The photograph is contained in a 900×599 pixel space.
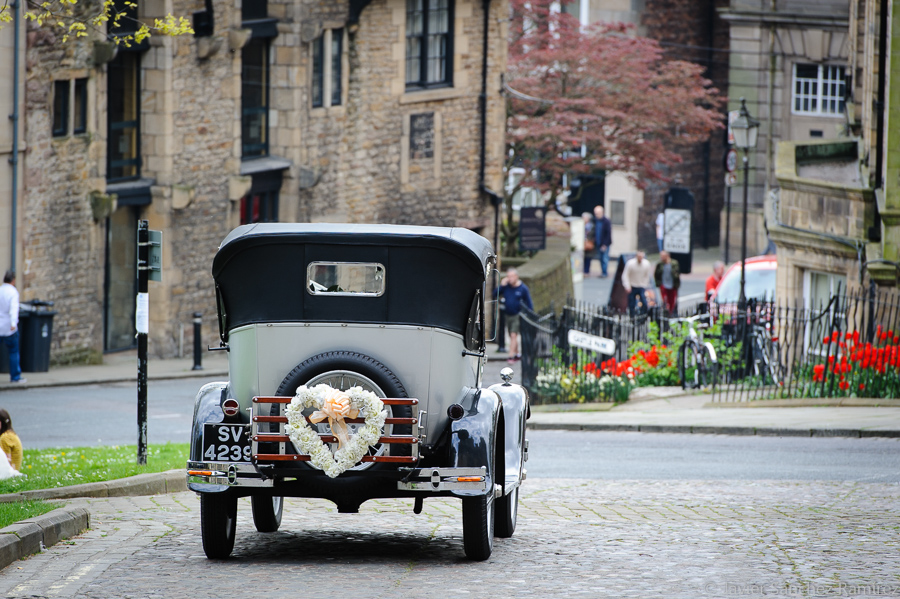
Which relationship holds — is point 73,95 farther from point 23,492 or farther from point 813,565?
point 813,565

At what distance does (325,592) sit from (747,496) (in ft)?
17.2

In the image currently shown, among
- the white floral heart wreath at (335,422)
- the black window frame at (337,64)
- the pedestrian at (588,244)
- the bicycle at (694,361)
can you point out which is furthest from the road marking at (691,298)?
the white floral heart wreath at (335,422)

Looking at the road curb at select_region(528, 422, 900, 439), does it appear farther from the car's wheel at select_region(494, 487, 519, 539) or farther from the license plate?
the license plate

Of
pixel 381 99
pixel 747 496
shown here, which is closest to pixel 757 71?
pixel 381 99

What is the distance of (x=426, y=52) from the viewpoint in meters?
31.2

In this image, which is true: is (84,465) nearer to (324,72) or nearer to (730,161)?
(324,72)

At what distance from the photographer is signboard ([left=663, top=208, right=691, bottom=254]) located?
1238 inches

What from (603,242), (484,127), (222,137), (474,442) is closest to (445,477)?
(474,442)

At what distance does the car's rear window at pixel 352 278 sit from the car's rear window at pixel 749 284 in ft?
61.5

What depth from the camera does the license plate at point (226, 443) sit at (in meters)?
8.30

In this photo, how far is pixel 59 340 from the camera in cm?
2364

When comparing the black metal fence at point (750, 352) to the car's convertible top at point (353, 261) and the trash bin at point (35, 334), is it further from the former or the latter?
the car's convertible top at point (353, 261)

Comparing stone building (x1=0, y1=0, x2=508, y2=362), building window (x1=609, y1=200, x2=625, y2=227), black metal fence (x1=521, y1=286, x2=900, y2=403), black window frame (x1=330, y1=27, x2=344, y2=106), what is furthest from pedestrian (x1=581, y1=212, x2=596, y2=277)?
black metal fence (x1=521, y1=286, x2=900, y2=403)

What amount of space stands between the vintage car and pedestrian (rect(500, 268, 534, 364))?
1714 centimetres
